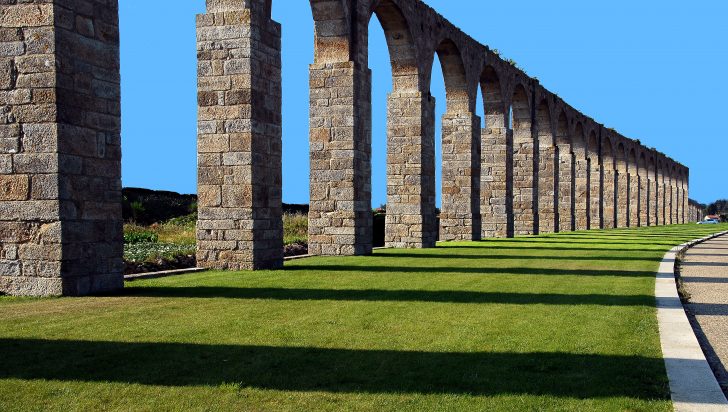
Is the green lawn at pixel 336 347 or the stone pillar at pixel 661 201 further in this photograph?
the stone pillar at pixel 661 201

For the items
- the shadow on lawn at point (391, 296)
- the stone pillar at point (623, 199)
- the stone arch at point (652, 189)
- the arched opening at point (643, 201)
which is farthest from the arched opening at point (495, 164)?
the stone arch at point (652, 189)

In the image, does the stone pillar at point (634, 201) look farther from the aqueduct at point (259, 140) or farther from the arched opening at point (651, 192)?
the aqueduct at point (259, 140)

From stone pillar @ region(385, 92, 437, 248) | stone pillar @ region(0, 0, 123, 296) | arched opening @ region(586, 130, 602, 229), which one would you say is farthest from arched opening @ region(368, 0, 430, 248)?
arched opening @ region(586, 130, 602, 229)

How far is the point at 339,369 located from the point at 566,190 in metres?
32.1

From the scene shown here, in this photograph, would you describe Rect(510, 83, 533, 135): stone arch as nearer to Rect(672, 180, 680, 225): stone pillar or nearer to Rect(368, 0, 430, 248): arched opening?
Rect(368, 0, 430, 248): arched opening

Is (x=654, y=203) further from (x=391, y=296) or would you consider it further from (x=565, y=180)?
(x=391, y=296)

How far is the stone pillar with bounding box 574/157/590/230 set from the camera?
38.4 metres

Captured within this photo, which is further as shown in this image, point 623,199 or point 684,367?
point 623,199

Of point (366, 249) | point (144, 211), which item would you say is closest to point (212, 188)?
point (366, 249)

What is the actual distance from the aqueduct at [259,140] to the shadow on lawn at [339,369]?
116 inches

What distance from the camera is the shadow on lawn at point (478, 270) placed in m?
11.4

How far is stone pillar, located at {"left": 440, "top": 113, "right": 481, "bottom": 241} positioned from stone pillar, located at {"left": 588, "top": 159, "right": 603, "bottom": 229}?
20.2 metres

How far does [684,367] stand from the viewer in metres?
4.94

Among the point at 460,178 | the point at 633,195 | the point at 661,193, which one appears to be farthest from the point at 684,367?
the point at 661,193
